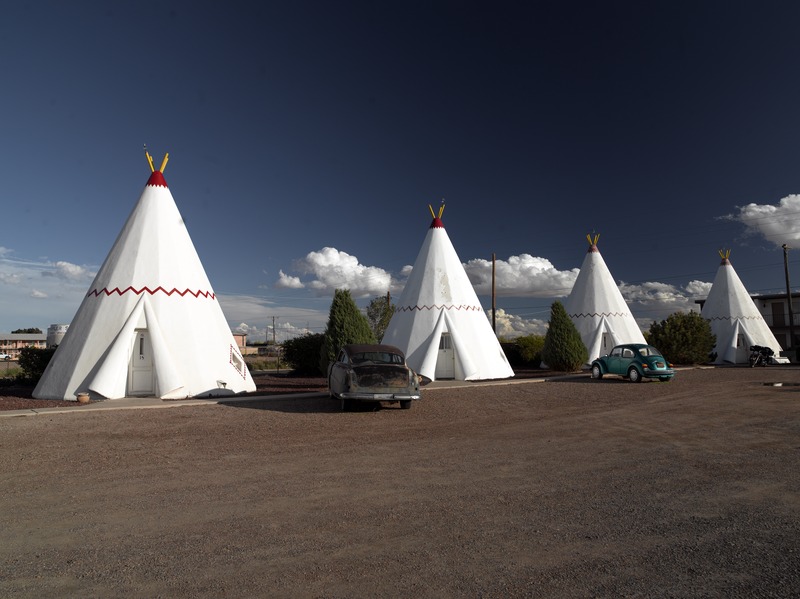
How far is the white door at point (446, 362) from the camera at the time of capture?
719 inches

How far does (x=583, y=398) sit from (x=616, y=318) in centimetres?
1382

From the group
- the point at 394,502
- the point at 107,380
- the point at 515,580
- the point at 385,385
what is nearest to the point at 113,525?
the point at 394,502

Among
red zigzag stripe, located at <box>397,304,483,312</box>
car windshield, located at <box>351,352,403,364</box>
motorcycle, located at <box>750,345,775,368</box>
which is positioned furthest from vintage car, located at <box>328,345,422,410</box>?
motorcycle, located at <box>750,345,775,368</box>

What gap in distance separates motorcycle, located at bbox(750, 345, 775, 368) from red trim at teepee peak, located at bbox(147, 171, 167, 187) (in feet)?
84.9

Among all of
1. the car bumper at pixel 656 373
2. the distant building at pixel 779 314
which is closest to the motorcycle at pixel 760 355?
the car bumper at pixel 656 373

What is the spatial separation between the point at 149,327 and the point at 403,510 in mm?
10568

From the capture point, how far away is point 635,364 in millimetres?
16906

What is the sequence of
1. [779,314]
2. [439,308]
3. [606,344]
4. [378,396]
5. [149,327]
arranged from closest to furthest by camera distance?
1. [378,396]
2. [149,327]
3. [439,308]
4. [606,344]
5. [779,314]

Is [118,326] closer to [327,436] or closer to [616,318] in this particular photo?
[327,436]

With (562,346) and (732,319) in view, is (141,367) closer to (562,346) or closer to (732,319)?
(562,346)

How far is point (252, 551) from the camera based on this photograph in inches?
134

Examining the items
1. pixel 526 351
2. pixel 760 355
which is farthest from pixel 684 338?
pixel 526 351

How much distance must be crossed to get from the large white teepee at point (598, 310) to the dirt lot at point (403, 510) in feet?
54.5

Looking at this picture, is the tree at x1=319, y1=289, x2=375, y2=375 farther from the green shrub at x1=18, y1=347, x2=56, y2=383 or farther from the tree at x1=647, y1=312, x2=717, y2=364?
the tree at x1=647, y1=312, x2=717, y2=364
